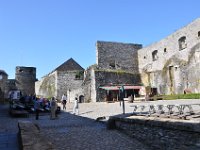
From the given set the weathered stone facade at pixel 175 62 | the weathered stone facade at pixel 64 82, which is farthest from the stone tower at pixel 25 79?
the weathered stone facade at pixel 175 62

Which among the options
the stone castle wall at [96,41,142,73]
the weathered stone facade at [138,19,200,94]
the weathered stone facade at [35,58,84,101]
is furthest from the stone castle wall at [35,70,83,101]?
the weathered stone facade at [138,19,200,94]

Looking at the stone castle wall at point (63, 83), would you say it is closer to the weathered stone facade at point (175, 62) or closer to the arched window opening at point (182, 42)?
the weathered stone facade at point (175, 62)

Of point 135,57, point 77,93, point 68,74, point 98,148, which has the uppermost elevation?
point 135,57

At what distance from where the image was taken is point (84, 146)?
27.5ft

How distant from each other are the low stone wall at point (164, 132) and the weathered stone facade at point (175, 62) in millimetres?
16726

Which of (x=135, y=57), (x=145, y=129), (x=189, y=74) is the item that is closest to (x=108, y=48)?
(x=135, y=57)

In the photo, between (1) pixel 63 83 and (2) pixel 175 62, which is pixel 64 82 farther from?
(2) pixel 175 62

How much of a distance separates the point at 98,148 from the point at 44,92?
34.0 meters

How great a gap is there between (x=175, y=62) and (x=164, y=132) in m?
21.7

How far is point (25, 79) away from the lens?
47500 millimetres

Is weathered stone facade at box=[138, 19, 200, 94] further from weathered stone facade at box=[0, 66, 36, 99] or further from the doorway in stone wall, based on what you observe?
weathered stone facade at box=[0, 66, 36, 99]

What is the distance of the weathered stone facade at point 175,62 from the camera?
1001 inches

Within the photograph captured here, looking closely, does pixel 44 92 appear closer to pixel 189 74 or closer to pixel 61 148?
pixel 189 74

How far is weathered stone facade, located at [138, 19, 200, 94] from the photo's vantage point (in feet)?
83.4
